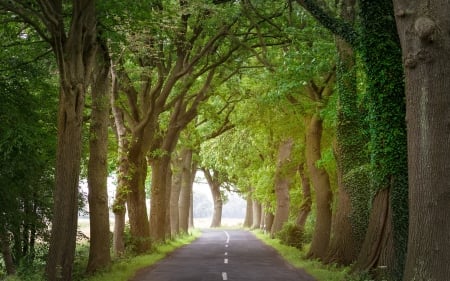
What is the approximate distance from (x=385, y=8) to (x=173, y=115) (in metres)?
15.5

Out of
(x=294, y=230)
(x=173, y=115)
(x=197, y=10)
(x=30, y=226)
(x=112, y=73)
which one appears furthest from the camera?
(x=294, y=230)

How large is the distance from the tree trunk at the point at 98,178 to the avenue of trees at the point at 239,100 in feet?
0.14

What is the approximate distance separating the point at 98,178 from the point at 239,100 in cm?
1455

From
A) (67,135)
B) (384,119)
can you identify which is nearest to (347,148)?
(384,119)

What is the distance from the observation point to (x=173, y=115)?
2788 cm

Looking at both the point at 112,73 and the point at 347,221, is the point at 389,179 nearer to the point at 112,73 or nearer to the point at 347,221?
the point at 347,221

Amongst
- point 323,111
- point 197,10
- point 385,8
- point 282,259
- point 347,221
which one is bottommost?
point 282,259

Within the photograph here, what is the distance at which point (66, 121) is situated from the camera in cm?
1389

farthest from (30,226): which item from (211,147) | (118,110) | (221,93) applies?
(211,147)

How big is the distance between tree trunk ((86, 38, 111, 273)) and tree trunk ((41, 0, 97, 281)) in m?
3.71

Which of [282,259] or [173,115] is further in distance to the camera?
[173,115]

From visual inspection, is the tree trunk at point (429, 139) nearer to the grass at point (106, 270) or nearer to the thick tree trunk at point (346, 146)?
the thick tree trunk at point (346, 146)

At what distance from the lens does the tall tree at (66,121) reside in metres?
13.5

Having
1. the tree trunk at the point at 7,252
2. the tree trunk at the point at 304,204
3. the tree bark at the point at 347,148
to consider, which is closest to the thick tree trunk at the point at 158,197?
the tree trunk at the point at 304,204
